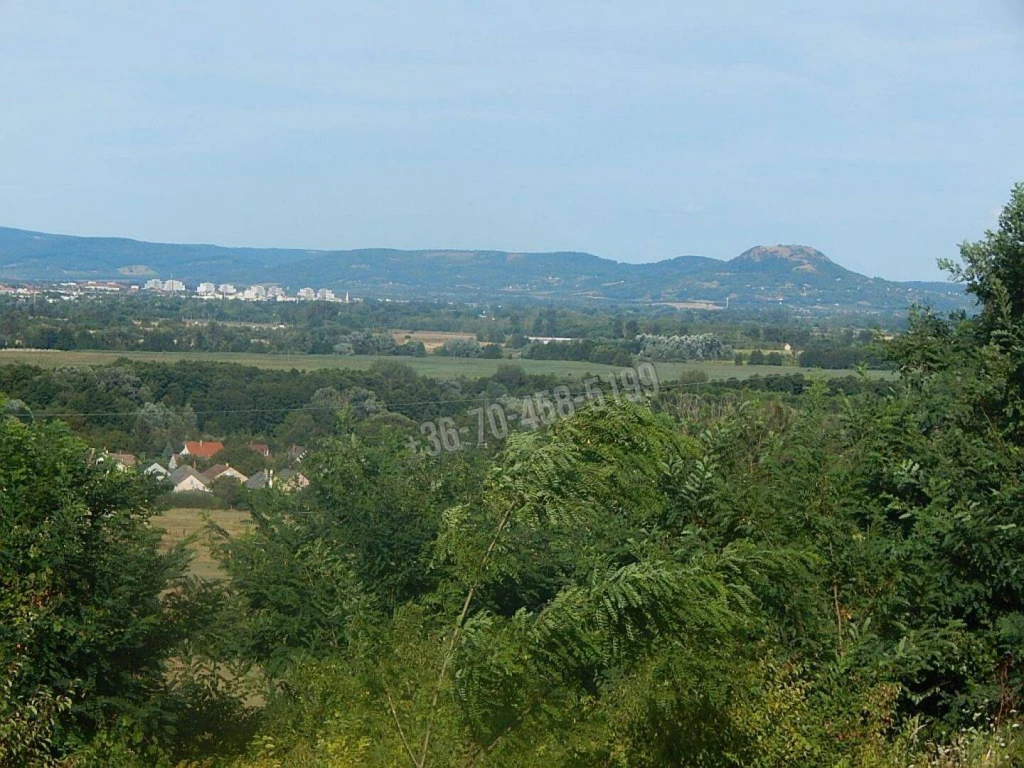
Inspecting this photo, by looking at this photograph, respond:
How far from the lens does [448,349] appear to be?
70.2 meters

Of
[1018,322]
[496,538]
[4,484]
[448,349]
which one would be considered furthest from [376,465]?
[448,349]

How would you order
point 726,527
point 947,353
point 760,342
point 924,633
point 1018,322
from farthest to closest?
point 760,342 → point 947,353 → point 1018,322 → point 726,527 → point 924,633

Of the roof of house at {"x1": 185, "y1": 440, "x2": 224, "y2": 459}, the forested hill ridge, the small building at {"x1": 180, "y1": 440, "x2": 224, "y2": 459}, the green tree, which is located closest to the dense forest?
the green tree

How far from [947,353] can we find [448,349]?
191ft

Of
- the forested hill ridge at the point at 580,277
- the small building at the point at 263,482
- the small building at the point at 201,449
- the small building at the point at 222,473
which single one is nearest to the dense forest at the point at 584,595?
the small building at the point at 263,482

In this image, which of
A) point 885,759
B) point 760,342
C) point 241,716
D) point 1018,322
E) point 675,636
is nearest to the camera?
point 675,636

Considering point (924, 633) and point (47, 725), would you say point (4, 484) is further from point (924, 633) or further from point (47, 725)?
point (924, 633)

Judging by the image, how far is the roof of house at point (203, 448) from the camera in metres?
33.3

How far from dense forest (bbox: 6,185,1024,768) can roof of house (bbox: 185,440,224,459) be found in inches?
796

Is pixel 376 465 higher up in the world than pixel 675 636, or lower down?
lower down

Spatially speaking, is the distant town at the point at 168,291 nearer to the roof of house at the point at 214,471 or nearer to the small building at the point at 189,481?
the roof of house at the point at 214,471

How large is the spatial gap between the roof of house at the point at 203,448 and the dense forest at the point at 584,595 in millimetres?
20222

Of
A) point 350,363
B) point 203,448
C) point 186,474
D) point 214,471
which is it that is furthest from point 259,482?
point 350,363

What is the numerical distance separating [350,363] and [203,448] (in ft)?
76.1
